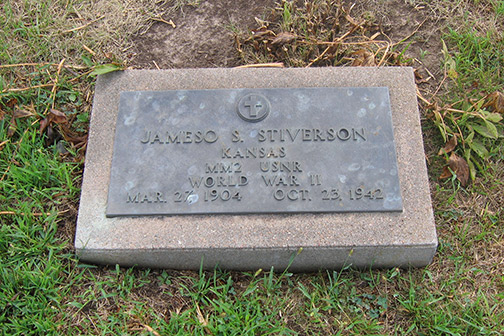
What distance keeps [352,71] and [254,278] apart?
126cm

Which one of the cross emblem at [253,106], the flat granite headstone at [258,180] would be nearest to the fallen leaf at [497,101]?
the flat granite headstone at [258,180]

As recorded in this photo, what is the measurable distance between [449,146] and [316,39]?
1.11 metres

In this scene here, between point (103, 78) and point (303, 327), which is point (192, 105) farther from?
point (303, 327)

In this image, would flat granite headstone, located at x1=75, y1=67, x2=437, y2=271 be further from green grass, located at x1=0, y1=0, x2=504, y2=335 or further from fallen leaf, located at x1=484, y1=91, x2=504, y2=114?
fallen leaf, located at x1=484, y1=91, x2=504, y2=114

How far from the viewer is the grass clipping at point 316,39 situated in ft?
9.57

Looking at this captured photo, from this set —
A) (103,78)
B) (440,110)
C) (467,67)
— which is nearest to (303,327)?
(440,110)

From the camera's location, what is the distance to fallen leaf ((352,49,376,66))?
2775mm

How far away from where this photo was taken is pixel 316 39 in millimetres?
2988

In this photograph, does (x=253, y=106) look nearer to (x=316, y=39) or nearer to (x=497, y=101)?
(x=316, y=39)

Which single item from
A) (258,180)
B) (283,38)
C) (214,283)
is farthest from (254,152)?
(283,38)

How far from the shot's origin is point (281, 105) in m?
2.38

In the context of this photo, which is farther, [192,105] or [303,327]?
[192,105]

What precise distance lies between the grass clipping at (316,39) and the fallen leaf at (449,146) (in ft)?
2.14

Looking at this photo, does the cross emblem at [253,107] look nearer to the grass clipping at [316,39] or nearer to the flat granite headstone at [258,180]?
the flat granite headstone at [258,180]
